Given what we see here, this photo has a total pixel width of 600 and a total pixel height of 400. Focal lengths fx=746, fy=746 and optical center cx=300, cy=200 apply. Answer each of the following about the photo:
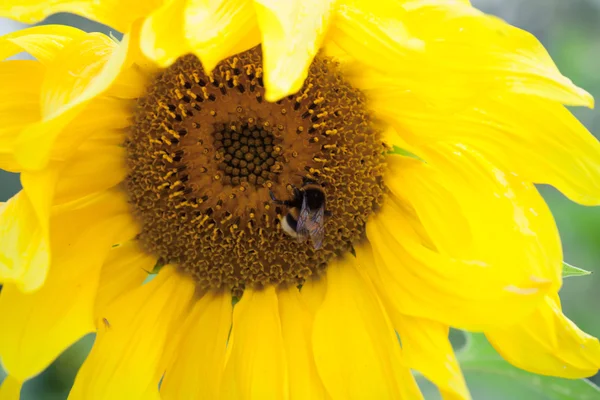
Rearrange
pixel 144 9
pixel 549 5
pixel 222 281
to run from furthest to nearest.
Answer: pixel 549 5
pixel 222 281
pixel 144 9

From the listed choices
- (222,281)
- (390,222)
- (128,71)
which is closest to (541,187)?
(390,222)

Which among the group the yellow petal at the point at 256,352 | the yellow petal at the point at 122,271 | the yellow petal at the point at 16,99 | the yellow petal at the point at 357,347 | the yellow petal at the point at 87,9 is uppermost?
the yellow petal at the point at 87,9

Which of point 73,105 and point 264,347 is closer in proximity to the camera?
point 73,105

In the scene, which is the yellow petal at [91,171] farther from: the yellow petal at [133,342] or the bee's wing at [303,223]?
the bee's wing at [303,223]

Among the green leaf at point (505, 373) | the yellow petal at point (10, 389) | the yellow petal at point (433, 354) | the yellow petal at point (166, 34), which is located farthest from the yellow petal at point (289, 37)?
the green leaf at point (505, 373)

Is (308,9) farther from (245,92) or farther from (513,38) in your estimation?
(245,92)

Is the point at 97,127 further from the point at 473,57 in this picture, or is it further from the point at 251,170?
the point at 473,57
